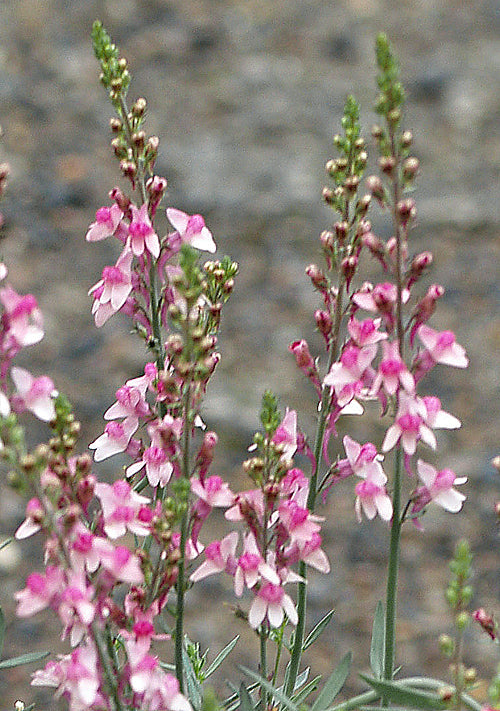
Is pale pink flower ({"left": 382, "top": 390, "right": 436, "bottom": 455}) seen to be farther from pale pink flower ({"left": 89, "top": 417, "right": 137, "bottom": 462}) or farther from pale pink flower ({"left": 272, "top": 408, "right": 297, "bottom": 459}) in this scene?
pale pink flower ({"left": 89, "top": 417, "right": 137, "bottom": 462})

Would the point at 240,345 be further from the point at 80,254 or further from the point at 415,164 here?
the point at 415,164

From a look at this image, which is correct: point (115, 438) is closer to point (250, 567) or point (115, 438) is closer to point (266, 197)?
point (250, 567)

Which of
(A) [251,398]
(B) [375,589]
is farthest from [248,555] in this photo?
(A) [251,398]

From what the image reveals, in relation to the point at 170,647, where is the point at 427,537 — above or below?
above

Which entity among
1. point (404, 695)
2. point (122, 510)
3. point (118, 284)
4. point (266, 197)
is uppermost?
point (266, 197)

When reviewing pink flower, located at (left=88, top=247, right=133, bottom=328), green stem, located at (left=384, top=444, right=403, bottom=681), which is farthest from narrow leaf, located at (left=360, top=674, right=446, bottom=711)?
pink flower, located at (left=88, top=247, right=133, bottom=328)

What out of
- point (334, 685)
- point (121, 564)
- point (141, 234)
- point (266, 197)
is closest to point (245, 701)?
point (334, 685)

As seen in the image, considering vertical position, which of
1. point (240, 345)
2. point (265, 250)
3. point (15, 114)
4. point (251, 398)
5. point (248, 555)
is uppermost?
point (15, 114)
